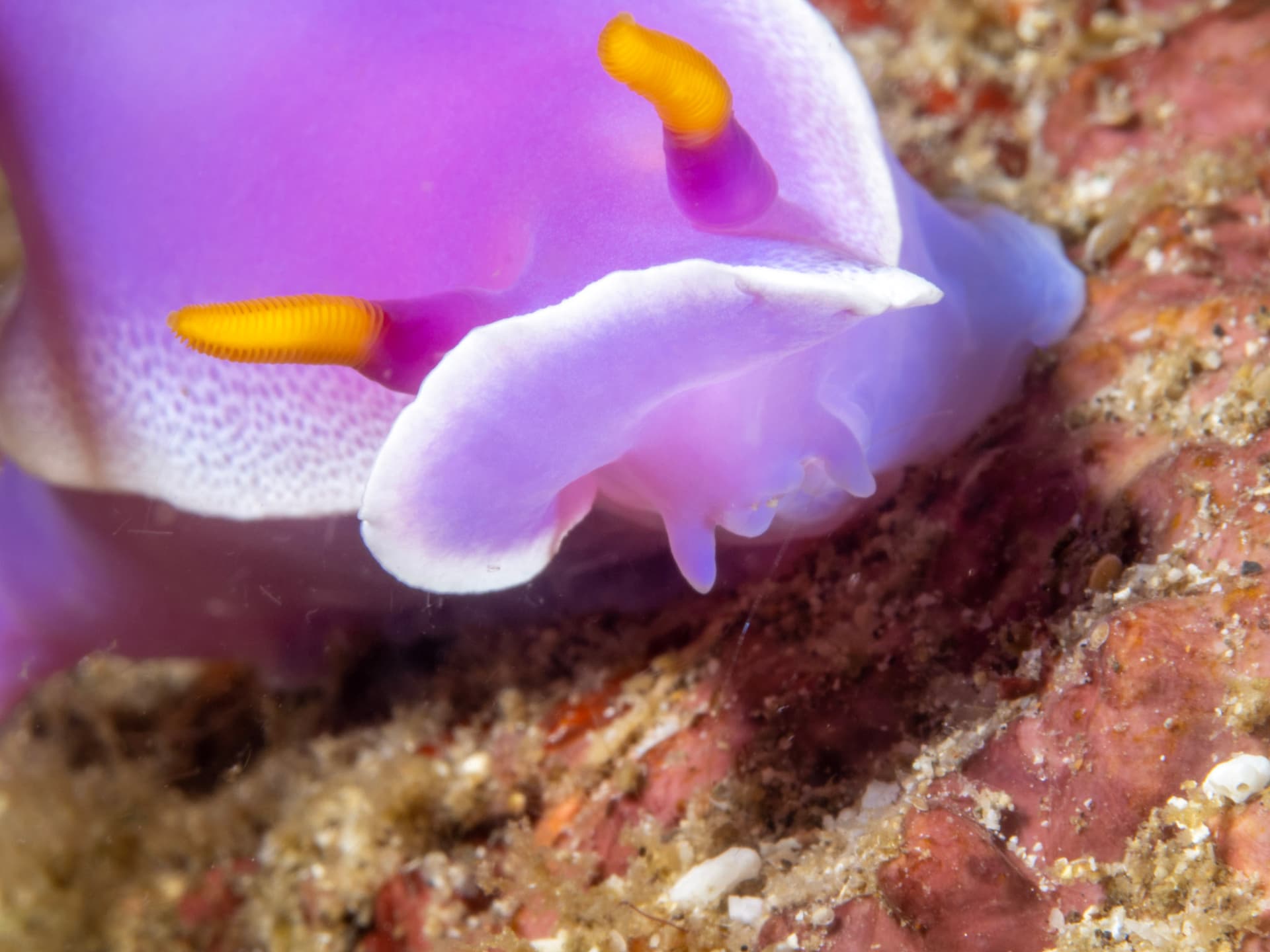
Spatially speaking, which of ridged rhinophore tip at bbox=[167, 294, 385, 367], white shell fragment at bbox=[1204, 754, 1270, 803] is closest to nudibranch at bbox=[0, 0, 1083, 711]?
ridged rhinophore tip at bbox=[167, 294, 385, 367]

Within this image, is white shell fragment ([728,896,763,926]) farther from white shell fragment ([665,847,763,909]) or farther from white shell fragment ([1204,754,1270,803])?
white shell fragment ([1204,754,1270,803])

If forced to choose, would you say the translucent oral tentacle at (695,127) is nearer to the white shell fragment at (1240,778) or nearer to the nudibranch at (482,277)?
the nudibranch at (482,277)

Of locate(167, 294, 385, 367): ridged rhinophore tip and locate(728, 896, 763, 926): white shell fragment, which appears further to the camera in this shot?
locate(728, 896, 763, 926): white shell fragment

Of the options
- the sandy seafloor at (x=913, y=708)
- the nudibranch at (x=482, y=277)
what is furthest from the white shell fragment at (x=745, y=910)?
the nudibranch at (x=482, y=277)

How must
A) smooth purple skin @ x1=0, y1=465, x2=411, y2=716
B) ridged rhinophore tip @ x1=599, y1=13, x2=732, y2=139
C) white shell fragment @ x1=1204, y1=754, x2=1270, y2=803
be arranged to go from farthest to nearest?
smooth purple skin @ x1=0, y1=465, x2=411, y2=716
white shell fragment @ x1=1204, y1=754, x2=1270, y2=803
ridged rhinophore tip @ x1=599, y1=13, x2=732, y2=139

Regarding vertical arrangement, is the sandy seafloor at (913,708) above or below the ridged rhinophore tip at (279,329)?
below

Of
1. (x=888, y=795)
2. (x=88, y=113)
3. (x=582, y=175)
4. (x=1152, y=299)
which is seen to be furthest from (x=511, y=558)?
(x=1152, y=299)
